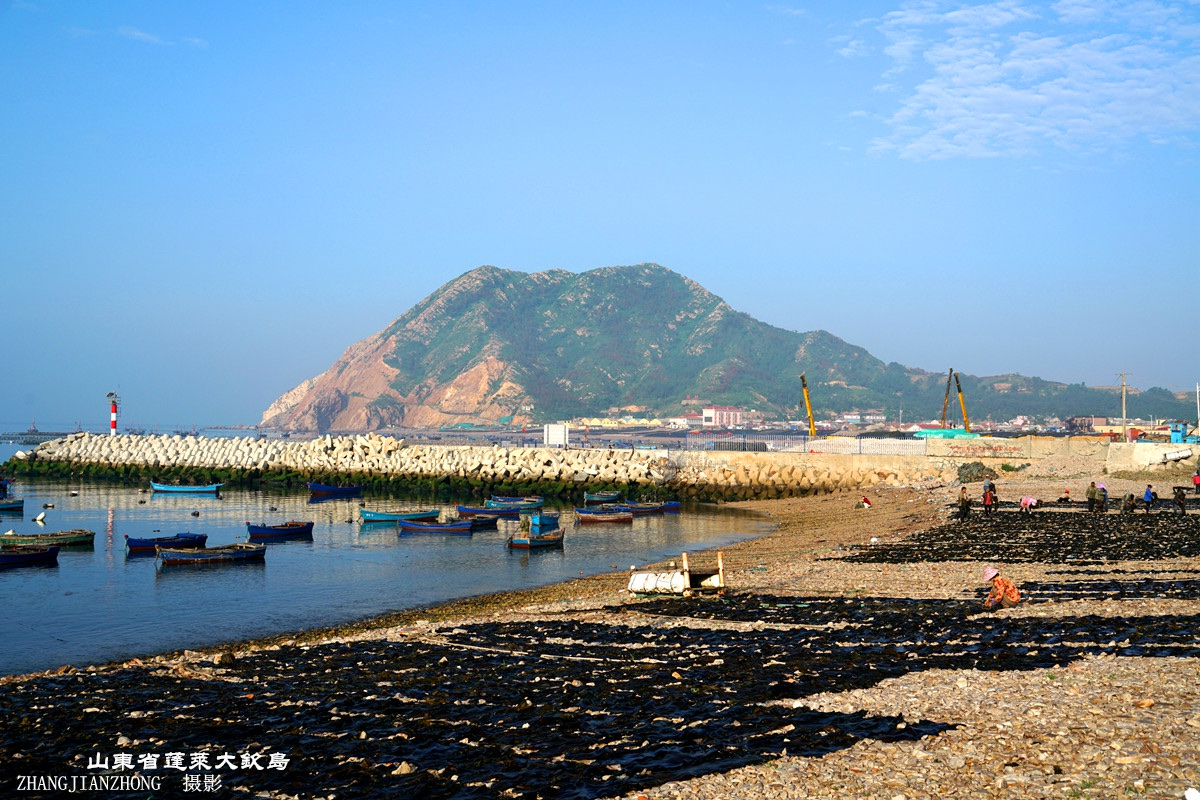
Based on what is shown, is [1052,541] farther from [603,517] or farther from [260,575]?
[603,517]

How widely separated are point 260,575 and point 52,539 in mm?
14964

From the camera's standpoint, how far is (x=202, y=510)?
70.5 metres

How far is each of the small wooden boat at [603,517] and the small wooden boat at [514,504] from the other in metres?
5.37

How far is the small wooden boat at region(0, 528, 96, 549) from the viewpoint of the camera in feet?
150

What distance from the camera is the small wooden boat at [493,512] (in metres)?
63.3

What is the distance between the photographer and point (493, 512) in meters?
63.4

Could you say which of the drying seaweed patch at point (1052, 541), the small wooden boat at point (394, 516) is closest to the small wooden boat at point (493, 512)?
the small wooden boat at point (394, 516)

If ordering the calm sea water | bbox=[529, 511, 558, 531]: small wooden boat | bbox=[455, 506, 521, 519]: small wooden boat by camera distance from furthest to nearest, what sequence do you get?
bbox=[455, 506, 521, 519]: small wooden boat, bbox=[529, 511, 558, 531]: small wooden boat, the calm sea water

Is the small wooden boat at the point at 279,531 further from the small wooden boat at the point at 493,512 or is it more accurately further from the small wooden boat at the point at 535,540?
the small wooden boat at the point at 535,540

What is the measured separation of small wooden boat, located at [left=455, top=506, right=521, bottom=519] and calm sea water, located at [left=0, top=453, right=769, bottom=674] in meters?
1.99

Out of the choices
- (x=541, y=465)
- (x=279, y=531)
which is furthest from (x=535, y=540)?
(x=541, y=465)

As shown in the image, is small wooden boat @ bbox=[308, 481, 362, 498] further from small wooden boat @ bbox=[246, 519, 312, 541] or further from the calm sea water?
small wooden boat @ bbox=[246, 519, 312, 541]

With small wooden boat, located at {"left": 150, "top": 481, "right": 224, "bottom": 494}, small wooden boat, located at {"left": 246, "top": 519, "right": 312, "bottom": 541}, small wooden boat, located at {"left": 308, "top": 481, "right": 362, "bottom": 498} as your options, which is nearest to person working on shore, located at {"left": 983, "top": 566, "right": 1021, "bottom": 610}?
small wooden boat, located at {"left": 246, "top": 519, "right": 312, "bottom": 541}

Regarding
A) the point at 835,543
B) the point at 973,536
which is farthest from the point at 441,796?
the point at 835,543
